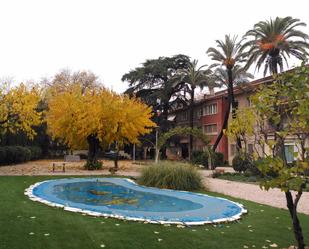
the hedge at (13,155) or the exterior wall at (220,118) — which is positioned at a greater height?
the exterior wall at (220,118)

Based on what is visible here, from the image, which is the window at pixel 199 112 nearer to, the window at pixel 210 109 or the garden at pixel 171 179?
the window at pixel 210 109

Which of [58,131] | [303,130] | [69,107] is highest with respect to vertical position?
[69,107]

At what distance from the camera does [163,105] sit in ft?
160

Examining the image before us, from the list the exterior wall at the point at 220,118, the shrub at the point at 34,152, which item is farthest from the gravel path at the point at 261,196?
the shrub at the point at 34,152

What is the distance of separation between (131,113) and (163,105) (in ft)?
67.9

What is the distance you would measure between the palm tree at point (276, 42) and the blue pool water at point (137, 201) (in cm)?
1669

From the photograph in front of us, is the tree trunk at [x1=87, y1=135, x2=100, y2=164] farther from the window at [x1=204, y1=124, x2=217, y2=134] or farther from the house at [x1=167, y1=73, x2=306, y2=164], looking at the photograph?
the window at [x1=204, y1=124, x2=217, y2=134]

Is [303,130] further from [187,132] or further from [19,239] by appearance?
Result: [187,132]

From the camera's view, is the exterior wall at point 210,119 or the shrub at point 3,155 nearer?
the shrub at point 3,155

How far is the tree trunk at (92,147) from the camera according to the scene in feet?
95.9

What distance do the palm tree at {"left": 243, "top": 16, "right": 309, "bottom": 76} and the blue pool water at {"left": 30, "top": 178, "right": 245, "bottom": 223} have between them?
16.7 meters

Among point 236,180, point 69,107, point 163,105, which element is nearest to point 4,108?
point 69,107

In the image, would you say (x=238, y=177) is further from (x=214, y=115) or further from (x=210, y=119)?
(x=210, y=119)

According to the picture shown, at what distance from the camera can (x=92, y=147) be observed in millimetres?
29516
